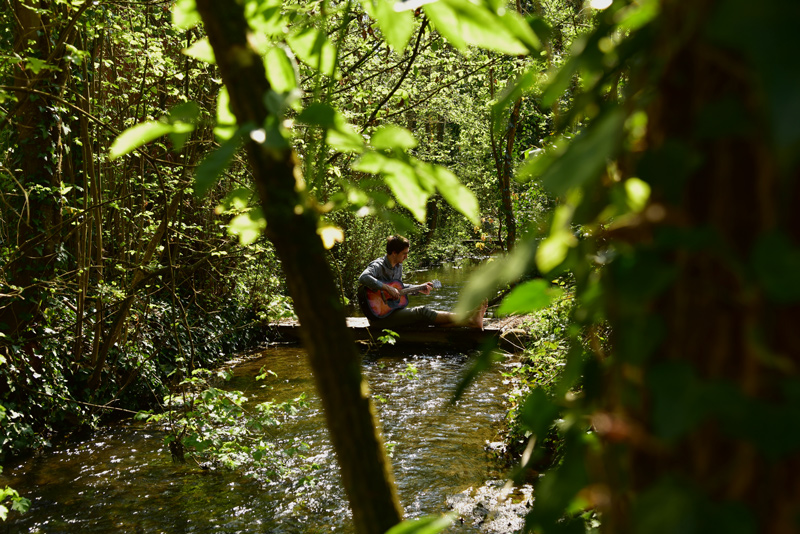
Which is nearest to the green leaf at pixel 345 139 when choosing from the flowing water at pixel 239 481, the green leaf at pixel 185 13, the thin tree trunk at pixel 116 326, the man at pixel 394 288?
the green leaf at pixel 185 13

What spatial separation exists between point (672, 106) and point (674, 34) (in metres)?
0.04

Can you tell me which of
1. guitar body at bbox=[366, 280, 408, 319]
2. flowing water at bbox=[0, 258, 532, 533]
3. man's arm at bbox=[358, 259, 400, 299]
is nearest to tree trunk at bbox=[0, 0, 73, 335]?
flowing water at bbox=[0, 258, 532, 533]

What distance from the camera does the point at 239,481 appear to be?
5.90 metres

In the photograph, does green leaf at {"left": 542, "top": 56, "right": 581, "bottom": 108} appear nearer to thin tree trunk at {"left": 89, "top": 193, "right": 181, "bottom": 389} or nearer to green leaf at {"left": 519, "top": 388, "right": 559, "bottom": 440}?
green leaf at {"left": 519, "top": 388, "right": 559, "bottom": 440}

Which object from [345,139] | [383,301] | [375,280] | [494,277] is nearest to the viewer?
[494,277]

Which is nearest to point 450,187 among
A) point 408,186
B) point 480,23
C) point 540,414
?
point 408,186

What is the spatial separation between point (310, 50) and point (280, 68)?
0.25 feet

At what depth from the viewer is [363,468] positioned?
63 centimetres

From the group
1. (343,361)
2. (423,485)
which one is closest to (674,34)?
(343,361)

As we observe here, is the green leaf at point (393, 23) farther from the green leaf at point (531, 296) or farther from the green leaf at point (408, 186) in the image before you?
the green leaf at point (531, 296)

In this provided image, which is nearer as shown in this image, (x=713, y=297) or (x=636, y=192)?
(x=713, y=297)

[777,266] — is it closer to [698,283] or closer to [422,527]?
[698,283]

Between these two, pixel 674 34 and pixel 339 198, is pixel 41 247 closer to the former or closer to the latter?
pixel 339 198

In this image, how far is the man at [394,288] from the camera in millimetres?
10016
